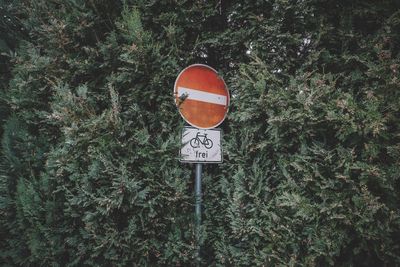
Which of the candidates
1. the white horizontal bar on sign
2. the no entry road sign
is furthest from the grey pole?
the white horizontal bar on sign

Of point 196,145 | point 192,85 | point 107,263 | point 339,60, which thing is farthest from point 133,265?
point 339,60

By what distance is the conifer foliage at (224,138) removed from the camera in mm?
2602

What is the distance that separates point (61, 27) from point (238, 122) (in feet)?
6.33

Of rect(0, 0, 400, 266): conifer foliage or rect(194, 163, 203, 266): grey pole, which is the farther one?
rect(194, 163, 203, 266): grey pole

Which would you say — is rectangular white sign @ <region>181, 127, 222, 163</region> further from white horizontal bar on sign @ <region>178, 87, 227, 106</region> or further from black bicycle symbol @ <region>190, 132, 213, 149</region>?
white horizontal bar on sign @ <region>178, 87, 227, 106</region>

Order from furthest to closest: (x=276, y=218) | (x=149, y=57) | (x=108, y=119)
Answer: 1. (x=149, y=57)
2. (x=108, y=119)
3. (x=276, y=218)

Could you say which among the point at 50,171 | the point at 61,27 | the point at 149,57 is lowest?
the point at 50,171

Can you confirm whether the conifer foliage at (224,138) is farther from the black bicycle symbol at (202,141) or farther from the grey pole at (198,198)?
the black bicycle symbol at (202,141)

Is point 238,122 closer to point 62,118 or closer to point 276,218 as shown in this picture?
point 276,218

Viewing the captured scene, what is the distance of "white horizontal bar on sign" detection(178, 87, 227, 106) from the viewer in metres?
3.09

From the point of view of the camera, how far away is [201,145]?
10.1 feet

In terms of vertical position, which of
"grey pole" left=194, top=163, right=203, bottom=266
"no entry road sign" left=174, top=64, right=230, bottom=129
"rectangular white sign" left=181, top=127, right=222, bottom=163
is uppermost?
"no entry road sign" left=174, top=64, right=230, bottom=129

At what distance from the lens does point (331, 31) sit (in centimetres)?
298

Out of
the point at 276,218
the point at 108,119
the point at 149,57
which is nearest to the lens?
the point at 276,218
